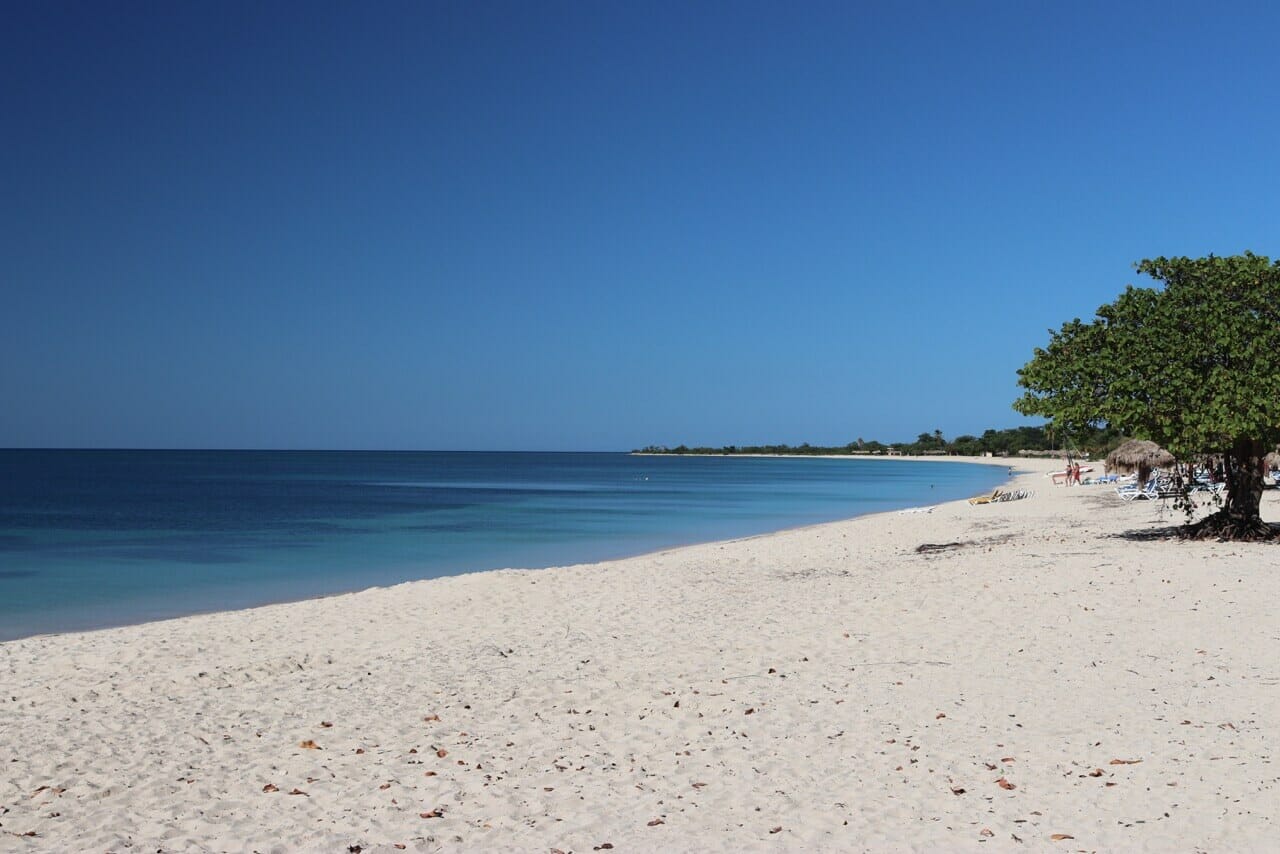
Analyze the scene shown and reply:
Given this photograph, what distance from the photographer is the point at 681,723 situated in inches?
322

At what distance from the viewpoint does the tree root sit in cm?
1841

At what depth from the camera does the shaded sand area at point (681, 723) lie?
602cm

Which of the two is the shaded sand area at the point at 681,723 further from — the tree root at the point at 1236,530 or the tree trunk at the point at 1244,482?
the tree trunk at the point at 1244,482

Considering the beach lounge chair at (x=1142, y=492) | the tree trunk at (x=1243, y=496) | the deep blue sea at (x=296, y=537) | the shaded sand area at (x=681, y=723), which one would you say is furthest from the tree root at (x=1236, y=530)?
the beach lounge chair at (x=1142, y=492)

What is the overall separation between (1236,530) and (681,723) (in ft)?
49.5

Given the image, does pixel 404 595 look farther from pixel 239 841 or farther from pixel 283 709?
pixel 239 841

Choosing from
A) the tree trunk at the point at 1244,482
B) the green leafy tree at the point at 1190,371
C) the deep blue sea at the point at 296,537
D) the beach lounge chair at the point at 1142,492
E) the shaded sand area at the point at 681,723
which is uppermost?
the green leafy tree at the point at 1190,371

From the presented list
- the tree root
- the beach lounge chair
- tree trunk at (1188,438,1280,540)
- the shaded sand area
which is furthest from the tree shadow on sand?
the beach lounge chair

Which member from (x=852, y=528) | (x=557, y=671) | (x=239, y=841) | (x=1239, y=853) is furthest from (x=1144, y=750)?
(x=852, y=528)

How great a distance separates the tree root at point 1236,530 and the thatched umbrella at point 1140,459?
19.5 meters

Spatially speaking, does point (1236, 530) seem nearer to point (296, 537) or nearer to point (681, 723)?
point (681, 723)

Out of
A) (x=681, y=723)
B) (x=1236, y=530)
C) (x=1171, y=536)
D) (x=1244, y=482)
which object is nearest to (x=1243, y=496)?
(x=1244, y=482)

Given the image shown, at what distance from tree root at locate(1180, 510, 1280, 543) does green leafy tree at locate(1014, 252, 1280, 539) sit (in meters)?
0.02

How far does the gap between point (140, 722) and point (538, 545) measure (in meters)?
22.8
